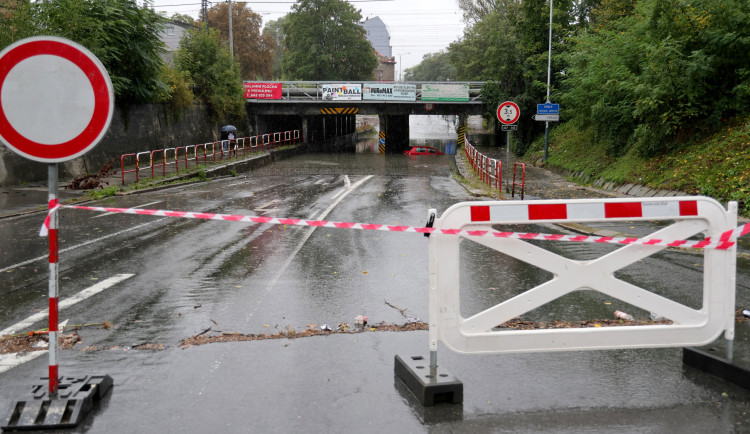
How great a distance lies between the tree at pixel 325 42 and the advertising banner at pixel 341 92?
27824 millimetres

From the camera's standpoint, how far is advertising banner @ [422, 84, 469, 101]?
4762 cm

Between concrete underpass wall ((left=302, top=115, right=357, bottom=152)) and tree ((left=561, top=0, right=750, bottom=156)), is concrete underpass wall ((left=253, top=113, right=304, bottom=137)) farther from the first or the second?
tree ((left=561, top=0, right=750, bottom=156))

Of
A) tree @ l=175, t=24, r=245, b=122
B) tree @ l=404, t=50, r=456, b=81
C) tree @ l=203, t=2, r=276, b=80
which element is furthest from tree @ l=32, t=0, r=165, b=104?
tree @ l=404, t=50, r=456, b=81

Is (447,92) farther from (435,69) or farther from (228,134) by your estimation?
(435,69)

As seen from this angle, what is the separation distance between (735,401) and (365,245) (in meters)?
7.67

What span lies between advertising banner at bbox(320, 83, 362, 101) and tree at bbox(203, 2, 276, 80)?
95.7ft

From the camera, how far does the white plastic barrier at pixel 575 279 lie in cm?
457

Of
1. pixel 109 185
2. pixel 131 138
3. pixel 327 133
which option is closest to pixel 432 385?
pixel 109 185

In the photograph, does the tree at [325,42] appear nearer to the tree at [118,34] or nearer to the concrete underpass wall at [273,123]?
the concrete underpass wall at [273,123]

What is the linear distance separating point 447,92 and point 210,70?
16427mm

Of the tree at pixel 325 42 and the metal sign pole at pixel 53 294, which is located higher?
the tree at pixel 325 42

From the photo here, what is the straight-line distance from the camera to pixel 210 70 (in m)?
42.8

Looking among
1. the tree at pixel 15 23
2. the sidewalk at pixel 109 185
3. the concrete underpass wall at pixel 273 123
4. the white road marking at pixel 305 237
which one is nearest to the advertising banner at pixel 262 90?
the concrete underpass wall at pixel 273 123

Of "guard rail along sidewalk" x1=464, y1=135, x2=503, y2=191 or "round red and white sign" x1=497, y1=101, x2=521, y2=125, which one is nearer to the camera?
"guard rail along sidewalk" x1=464, y1=135, x2=503, y2=191
